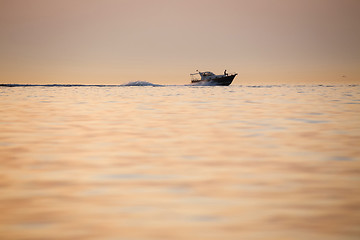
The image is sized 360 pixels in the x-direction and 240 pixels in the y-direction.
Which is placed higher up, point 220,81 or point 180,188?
point 220,81

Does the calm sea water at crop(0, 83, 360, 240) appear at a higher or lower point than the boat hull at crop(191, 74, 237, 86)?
lower

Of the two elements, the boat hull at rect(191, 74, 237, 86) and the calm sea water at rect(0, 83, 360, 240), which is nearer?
the calm sea water at rect(0, 83, 360, 240)

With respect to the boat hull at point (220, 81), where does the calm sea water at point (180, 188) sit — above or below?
below

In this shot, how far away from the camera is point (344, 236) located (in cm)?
245

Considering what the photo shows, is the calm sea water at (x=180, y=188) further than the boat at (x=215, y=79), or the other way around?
the boat at (x=215, y=79)

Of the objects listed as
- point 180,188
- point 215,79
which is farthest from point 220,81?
point 180,188

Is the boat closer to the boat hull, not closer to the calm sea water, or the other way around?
the boat hull

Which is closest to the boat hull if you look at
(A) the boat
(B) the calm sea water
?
(A) the boat

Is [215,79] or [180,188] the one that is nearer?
[180,188]

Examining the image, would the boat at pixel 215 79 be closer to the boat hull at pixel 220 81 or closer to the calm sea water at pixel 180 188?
the boat hull at pixel 220 81

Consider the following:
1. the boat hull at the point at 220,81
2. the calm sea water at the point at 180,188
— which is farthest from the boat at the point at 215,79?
the calm sea water at the point at 180,188

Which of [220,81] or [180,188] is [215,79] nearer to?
[220,81]

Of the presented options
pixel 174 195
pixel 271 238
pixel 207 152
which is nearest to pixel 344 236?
pixel 271 238

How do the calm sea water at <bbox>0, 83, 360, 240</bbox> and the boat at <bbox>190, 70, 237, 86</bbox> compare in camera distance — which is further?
the boat at <bbox>190, 70, 237, 86</bbox>
